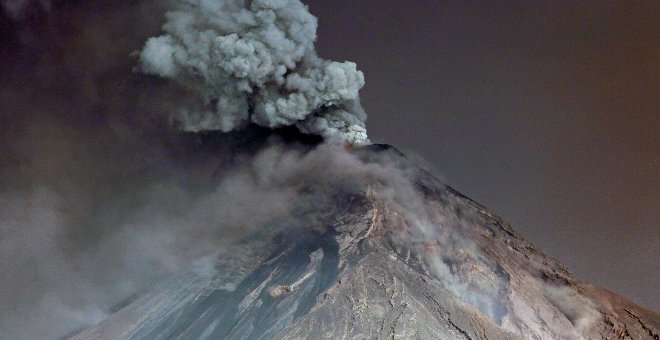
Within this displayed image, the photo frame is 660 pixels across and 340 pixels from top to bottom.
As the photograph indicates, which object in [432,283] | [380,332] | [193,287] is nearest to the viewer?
[380,332]

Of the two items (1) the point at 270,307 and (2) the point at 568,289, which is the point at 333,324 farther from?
(2) the point at 568,289

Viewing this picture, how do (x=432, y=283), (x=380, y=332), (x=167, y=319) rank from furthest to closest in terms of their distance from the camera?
(x=167, y=319)
(x=432, y=283)
(x=380, y=332)

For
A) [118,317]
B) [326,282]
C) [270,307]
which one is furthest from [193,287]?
[326,282]

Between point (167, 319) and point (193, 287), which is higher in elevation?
point (193, 287)

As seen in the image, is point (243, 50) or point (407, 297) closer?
point (407, 297)

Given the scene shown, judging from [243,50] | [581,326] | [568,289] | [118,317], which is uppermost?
[243,50]

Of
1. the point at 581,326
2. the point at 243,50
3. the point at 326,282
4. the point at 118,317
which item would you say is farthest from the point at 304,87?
the point at 581,326

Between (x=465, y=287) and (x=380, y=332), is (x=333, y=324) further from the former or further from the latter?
(x=465, y=287)
